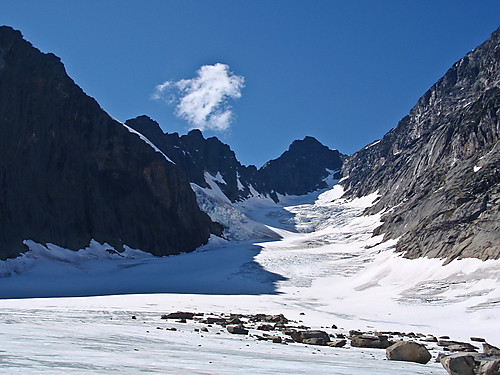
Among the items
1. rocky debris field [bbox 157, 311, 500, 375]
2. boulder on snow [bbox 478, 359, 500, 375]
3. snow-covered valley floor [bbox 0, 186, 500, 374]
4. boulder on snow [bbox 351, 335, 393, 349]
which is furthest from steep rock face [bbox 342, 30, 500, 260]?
boulder on snow [bbox 478, 359, 500, 375]

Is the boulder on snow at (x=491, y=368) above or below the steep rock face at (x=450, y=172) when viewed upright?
below

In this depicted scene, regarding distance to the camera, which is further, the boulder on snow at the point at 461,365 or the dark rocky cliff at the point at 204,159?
the dark rocky cliff at the point at 204,159

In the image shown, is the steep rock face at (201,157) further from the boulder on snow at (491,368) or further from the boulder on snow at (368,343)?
the boulder on snow at (491,368)

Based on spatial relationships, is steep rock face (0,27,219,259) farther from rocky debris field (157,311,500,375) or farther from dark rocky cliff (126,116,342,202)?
dark rocky cliff (126,116,342,202)

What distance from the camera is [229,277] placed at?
1999 inches

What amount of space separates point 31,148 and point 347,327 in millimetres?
53761

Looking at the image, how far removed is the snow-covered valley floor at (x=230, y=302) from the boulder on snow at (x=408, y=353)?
0.30m

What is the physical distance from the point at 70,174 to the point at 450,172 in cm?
5812

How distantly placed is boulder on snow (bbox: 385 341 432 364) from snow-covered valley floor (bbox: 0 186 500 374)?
301 millimetres

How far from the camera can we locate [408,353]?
37.2 feet

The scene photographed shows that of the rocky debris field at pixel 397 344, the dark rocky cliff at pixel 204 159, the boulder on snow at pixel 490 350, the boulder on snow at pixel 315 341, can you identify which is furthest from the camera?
the dark rocky cliff at pixel 204 159

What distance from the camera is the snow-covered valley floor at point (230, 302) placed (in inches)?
328

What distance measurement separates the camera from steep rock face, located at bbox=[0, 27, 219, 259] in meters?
55.5

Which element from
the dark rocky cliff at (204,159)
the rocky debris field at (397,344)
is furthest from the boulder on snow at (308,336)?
the dark rocky cliff at (204,159)
